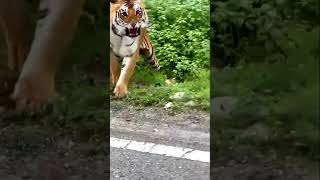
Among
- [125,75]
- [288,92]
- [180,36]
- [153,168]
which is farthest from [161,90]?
[288,92]

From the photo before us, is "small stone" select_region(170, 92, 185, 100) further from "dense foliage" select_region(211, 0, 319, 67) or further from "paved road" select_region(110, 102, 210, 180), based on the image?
"dense foliage" select_region(211, 0, 319, 67)

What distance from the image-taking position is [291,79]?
1.31m

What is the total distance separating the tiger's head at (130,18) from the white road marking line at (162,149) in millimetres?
451

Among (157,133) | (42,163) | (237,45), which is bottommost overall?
(157,133)

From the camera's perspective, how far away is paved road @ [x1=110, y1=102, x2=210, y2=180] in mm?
2150

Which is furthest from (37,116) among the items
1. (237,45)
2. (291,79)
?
(291,79)

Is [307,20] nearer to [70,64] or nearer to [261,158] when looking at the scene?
[261,158]

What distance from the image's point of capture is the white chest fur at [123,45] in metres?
2.19

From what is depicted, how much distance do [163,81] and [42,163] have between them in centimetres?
106

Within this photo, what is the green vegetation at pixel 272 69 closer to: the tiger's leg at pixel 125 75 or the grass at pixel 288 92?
the grass at pixel 288 92

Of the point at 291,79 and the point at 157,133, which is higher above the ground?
the point at 291,79

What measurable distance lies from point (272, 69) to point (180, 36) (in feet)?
4.51

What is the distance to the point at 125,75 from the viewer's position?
93.6 inches

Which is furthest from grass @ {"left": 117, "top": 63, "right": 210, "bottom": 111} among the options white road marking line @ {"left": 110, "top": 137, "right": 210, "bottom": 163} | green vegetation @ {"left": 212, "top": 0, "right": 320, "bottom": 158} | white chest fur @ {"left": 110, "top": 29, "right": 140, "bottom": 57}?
green vegetation @ {"left": 212, "top": 0, "right": 320, "bottom": 158}
